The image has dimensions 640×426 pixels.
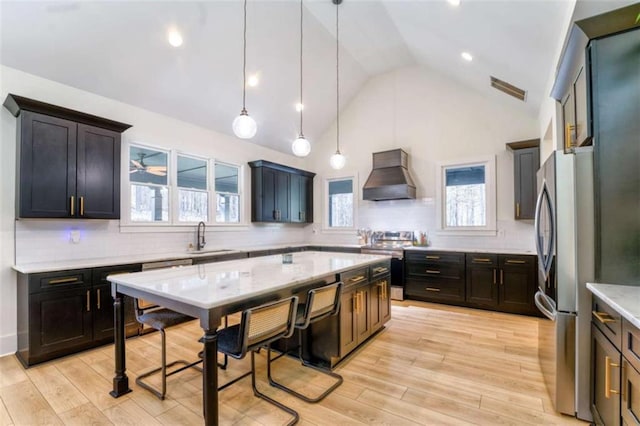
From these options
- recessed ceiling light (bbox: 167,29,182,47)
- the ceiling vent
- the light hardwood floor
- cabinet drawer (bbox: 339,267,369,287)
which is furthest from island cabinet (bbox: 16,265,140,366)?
the ceiling vent

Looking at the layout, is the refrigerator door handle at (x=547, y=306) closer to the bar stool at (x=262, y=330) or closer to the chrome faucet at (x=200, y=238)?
the bar stool at (x=262, y=330)

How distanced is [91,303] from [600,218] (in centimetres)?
444

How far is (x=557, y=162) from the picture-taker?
208 cm

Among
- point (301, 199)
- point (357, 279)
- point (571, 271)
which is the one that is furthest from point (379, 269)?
point (301, 199)

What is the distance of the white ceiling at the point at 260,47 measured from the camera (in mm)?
3016

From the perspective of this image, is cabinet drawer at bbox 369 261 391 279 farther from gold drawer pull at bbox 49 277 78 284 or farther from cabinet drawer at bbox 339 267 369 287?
gold drawer pull at bbox 49 277 78 284

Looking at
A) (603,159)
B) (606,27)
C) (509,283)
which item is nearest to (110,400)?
(603,159)

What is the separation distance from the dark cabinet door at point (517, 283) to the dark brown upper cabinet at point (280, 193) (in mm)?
3915

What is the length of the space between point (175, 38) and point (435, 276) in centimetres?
501

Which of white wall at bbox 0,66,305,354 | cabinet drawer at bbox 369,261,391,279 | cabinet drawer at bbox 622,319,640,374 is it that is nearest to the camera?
cabinet drawer at bbox 622,319,640,374

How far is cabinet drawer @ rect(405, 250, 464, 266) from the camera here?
479 cm

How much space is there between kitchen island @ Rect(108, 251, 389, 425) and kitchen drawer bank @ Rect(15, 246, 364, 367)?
1.09m

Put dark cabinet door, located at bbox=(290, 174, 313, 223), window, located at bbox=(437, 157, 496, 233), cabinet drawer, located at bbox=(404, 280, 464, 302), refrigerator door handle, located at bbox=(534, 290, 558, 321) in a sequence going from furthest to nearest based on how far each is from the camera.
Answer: dark cabinet door, located at bbox=(290, 174, 313, 223) < window, located at bbox=(437, 157, 496, 233) < cabinet drawer, located at bbox=(404, 280, 464, 302) < refrigerator door handle, located at bbox=(534, 290, 558, 321)

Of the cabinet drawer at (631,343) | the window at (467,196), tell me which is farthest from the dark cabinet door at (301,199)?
the cabinet drawer at (631,343)
